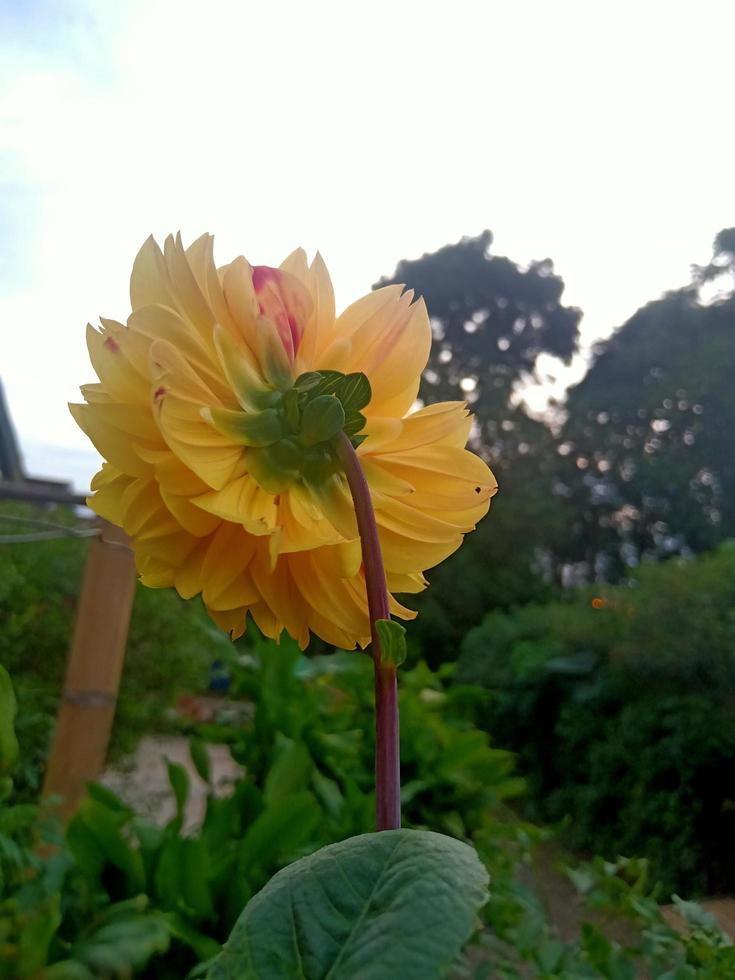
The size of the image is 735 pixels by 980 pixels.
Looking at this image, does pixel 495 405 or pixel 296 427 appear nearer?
pixel 296 427

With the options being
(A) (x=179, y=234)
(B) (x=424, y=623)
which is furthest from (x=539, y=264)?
(A) (x=179, y=234)

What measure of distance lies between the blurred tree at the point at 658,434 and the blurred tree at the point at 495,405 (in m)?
0.33

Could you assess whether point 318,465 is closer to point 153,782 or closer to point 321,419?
point 321,419

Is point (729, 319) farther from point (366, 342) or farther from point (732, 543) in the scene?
point (366, 342)

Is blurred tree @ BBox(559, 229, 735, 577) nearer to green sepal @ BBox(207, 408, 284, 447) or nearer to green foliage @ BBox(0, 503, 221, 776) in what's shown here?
green foliage @ BBox(0, 503, 221, 776)

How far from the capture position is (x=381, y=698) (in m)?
0.20

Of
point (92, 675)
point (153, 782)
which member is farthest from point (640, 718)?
point (92, 675)

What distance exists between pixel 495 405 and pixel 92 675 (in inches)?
186

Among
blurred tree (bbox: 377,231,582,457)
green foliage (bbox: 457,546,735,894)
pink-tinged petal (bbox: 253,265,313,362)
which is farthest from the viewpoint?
blurred tree (bbox: 377,231,582,457)

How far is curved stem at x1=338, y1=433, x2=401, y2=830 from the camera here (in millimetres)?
196

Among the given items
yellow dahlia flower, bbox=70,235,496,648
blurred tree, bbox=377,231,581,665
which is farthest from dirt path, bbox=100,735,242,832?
blurred tree, bbox=377,231,581,665

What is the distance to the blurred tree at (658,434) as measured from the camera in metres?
5.32

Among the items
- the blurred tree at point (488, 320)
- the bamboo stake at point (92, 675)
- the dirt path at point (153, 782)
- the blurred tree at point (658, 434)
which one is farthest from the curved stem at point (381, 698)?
the blurred tree at point (658, 434)

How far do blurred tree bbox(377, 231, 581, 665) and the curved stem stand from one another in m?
4.90
